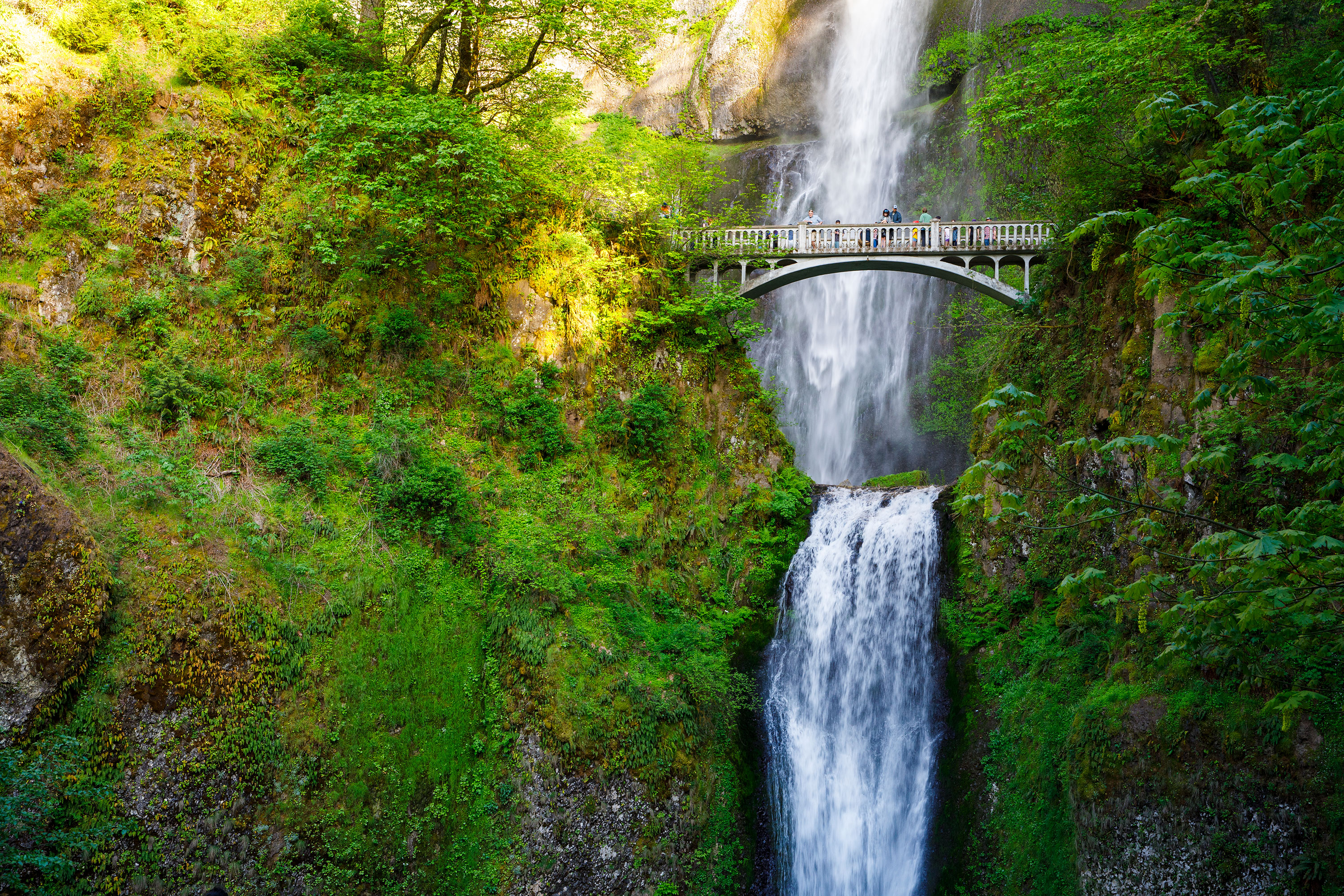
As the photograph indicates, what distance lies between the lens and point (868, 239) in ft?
57.4

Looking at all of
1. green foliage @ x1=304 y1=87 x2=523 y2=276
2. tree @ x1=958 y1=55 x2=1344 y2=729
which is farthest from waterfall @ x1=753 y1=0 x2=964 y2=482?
tree @ x1=958 y1=55 x2=1344 y2=729

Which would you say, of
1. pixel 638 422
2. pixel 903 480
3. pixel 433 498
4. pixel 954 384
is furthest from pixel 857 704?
pixel 954 384

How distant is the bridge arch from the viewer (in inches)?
647

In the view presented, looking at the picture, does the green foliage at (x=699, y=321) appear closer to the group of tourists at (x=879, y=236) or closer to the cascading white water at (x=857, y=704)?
the group of tourists at (x=879, y=236)

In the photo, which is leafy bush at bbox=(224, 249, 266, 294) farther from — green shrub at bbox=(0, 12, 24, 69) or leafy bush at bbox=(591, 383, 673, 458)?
leafy bush at bbox=(591, 383, 673, 458)

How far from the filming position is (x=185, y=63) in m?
13.4

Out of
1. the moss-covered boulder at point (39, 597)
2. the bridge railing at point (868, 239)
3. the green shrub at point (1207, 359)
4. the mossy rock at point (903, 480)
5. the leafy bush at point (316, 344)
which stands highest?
the bridge railing at point (868, 239)

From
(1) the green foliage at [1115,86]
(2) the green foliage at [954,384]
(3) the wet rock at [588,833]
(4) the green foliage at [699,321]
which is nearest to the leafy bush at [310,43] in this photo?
(4) the green foliage at [699,321]

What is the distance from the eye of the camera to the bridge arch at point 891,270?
53.9 feet

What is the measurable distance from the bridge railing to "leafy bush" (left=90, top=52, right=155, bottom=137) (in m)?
9.78

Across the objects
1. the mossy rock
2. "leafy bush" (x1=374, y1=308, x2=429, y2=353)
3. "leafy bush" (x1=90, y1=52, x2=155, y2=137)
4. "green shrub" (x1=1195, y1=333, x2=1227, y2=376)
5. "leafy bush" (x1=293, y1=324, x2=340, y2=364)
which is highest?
"leafy bush" (x1=90, y1=52, x2=155, y2=137)

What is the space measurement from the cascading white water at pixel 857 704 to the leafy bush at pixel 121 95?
13499mm

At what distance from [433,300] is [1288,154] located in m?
12.2

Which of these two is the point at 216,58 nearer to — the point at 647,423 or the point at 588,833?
the point at 647,423
